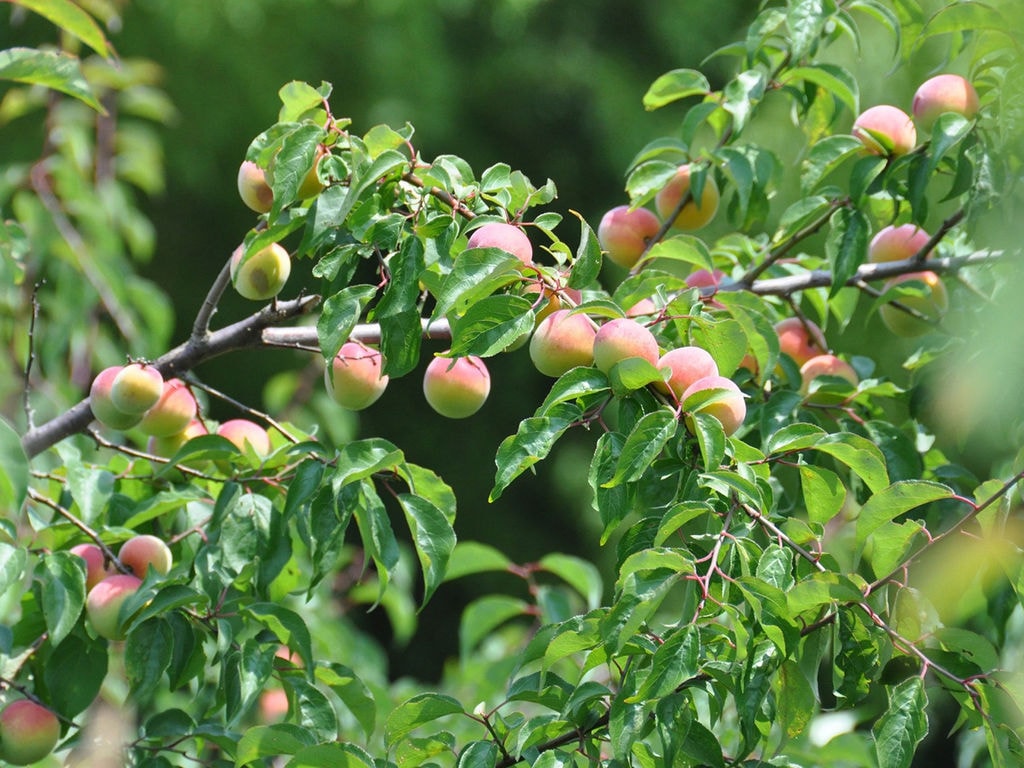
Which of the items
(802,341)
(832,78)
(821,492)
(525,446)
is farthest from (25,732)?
(832,78)

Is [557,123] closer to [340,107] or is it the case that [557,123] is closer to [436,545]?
[340,107]

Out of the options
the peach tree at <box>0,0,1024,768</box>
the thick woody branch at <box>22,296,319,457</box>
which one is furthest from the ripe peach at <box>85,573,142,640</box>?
the thick woody branch at <box>22,296,319,457</box>

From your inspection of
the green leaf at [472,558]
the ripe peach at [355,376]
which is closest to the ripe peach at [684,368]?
the ripe peach at [355,376]

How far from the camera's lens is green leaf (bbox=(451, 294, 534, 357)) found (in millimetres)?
574

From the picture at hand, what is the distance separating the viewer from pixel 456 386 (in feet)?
2.39

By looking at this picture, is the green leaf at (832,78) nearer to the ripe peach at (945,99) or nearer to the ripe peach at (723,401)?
the ripe peach at (945,99)

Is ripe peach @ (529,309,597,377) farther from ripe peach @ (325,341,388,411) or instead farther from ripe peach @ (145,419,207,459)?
ripe peach @ (145,419,207,459)

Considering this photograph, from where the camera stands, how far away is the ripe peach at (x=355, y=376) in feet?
2.38

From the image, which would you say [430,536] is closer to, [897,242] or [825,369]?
[825,369]

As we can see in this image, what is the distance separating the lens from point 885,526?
570 mm

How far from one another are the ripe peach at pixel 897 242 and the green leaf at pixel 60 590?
67 centimetres

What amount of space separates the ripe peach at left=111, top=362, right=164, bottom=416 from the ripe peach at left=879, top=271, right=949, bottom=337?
1.87 feet

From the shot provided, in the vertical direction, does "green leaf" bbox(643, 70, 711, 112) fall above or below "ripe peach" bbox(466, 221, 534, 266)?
above

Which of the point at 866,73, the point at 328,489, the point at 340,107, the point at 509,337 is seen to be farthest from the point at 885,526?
the point at 340,107
